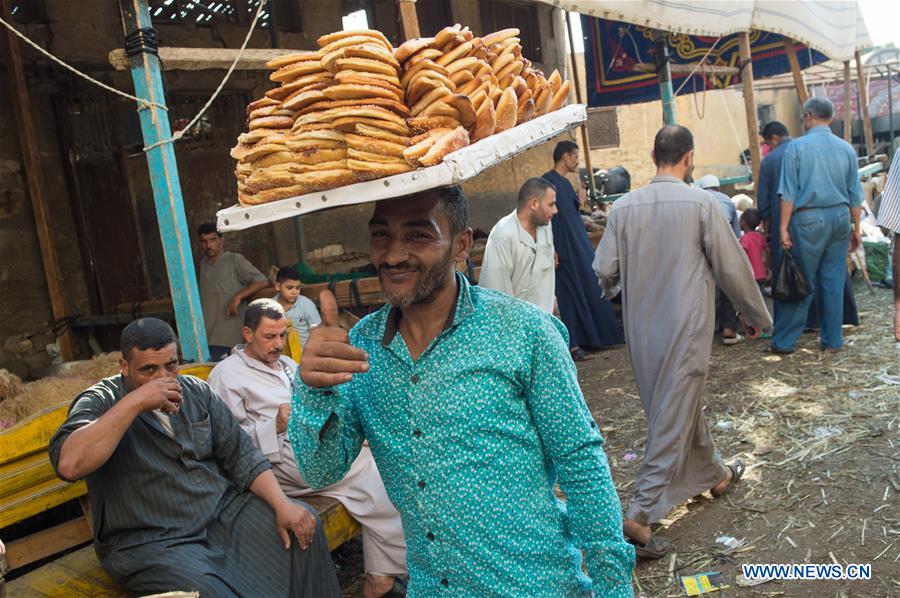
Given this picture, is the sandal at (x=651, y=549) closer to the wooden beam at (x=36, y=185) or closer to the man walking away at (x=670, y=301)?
the man walking away at (x=670, y=301)

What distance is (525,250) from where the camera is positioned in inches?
205

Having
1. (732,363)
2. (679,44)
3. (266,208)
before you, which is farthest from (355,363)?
(679,44)

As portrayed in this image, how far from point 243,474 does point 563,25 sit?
10.4 meters

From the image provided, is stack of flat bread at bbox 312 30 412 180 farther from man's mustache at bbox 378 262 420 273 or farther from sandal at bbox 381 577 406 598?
sandal at bbox 381 577 406 598

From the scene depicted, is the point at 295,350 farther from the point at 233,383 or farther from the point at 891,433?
the point at 891,433

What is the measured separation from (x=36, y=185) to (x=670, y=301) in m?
5.29

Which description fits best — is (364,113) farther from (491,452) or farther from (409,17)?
(409,17)

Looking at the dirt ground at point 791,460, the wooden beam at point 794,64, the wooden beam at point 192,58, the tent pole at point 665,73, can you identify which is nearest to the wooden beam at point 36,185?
the wooden beam at point 192,58

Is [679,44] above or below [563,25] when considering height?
below

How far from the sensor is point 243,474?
3459 millimetres

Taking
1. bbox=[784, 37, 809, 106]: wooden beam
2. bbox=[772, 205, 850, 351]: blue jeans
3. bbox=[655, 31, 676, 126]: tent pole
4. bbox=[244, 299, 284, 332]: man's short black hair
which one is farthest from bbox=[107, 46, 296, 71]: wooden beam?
bbox=[784, 37, 809, 106]: wooden beam

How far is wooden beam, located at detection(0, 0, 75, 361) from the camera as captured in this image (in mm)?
6105

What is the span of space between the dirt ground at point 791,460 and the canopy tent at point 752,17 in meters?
3.25

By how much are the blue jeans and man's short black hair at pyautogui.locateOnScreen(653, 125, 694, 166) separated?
10.9 feet
